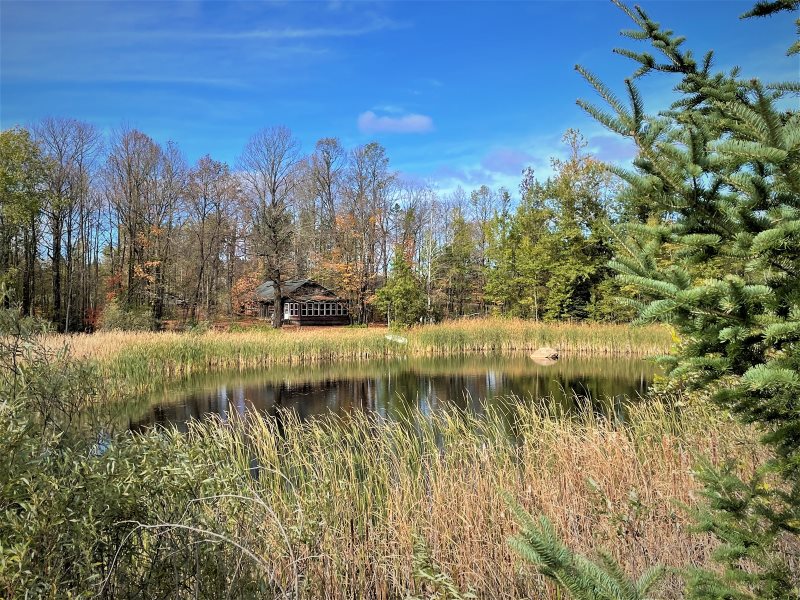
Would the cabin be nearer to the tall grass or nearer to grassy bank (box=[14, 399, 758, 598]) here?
grassy bank (box=[14, 399, 758, 598])

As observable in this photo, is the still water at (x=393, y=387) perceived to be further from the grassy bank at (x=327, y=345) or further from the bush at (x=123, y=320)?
the bush at (x=123, y=320)

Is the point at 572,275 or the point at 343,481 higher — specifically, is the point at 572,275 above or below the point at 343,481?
above

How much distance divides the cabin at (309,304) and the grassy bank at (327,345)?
47.5 feet

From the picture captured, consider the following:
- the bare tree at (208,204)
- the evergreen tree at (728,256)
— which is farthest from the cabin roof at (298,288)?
the evergreen tree at (728,256)

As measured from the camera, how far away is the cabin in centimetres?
3809

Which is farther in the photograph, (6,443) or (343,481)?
(343,481)

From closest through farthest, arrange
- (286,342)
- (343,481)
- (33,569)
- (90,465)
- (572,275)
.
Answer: (33,569) → (90,465) → (343,481) → (286,342) → (572,275)

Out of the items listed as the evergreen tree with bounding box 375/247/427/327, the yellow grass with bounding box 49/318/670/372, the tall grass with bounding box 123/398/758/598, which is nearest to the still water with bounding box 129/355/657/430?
the yellow grass with bounding box 49/318/670/372

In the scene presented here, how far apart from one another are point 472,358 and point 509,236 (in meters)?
14.5

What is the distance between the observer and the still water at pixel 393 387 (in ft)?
39.2

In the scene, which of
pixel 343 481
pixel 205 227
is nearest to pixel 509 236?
pixel 205 227

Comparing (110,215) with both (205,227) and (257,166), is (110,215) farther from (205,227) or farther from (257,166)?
(257,166)

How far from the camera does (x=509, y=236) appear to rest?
34.2m

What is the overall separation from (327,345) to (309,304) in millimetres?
18494
